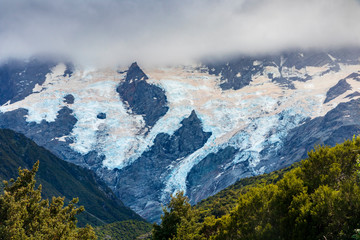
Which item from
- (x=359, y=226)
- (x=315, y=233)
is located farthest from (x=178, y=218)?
(x=359, y=226)

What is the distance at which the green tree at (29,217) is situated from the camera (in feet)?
127

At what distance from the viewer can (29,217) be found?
42.8 meters

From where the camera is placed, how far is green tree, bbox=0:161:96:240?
3872cm

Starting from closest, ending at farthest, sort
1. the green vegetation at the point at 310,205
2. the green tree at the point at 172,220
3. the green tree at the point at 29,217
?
the green vegetation at the point at 310,205 → the green tree at the point at 29,217 → the green tree at the point at 172,220

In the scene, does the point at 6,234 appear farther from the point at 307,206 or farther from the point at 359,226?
the point at 359,226

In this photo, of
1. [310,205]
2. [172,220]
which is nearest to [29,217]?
[172,220]

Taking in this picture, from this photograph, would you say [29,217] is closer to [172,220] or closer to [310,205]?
[172,220]

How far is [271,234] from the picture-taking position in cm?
3825

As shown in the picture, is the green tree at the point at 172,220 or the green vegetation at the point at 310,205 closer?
the green vegetation at the point at 310,205

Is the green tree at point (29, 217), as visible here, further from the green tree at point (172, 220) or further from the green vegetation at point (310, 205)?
the green vegetation at point (310, 205)

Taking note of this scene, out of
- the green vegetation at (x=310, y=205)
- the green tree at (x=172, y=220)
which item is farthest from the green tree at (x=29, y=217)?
the green vegetation at (x=310, y=205)

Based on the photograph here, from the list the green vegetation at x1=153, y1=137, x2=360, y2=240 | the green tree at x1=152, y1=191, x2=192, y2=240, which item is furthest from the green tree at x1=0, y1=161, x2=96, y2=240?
the green vegetation at x1=153, y1=137, x2=360, y2=240

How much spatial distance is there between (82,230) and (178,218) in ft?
55.7

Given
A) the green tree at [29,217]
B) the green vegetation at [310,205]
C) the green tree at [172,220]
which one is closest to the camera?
the green vegetation at [310,205]
